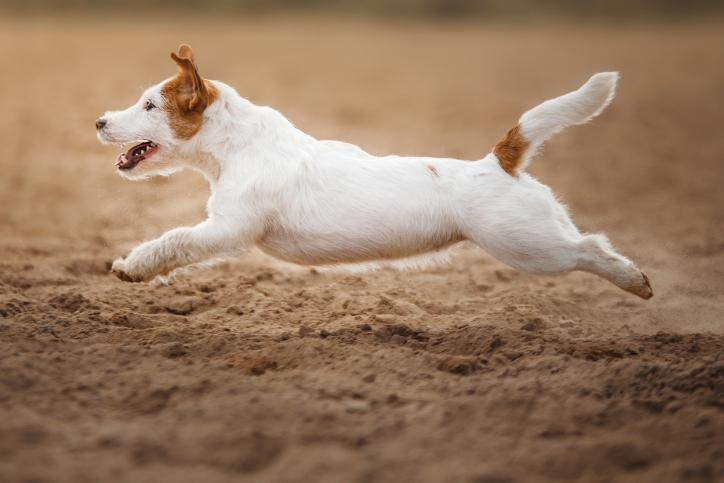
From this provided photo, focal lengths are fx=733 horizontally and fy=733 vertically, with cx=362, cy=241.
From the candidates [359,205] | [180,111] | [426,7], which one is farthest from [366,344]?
[426,7]

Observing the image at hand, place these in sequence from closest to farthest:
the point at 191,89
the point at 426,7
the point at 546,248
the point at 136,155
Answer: the point at 546,248 < the point at 191,89 < the point at 136,155 < the point at 426,7

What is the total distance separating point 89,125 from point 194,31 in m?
15.0

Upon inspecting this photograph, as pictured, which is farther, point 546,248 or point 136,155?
point 136,155

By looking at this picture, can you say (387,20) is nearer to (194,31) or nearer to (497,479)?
(194,31)

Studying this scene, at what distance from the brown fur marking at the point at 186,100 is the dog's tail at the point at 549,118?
2022 mm

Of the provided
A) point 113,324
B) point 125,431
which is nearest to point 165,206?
point 113,324

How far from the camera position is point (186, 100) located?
16.2 ft

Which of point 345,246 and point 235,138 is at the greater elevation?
point 235,138

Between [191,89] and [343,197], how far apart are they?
1269 millimetres

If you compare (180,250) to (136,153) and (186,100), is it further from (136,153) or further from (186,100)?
(186,100)

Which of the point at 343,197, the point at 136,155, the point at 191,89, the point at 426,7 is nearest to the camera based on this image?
the point at 343,197

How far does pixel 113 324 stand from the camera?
509cm

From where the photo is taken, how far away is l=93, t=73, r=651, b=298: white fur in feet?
15.5

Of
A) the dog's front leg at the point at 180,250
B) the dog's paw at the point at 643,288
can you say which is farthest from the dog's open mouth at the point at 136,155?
the dog's paw at the point at 643,288
